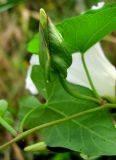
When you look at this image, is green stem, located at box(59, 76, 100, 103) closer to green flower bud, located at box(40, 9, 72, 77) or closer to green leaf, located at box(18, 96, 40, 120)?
green flower bud, located at box(40, 9, 72, 77)

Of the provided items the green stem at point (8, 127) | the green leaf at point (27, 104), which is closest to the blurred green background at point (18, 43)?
the green leaf at point (27, 104)

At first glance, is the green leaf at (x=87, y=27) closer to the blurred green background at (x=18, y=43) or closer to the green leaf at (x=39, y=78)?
the green leaf at (x=39, y=78)

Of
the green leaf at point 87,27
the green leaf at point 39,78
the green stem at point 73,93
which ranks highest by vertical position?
the green leaf at point 87,27

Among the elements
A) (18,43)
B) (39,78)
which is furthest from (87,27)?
(18,43)

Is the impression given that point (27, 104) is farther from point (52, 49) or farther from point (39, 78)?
point (52, 49)

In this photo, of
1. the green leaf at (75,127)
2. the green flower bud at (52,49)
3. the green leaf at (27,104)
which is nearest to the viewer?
the green flower bud at (52,49)

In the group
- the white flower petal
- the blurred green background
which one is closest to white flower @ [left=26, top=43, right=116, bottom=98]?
the white flower petal
